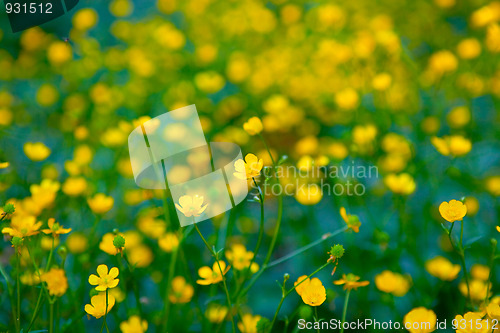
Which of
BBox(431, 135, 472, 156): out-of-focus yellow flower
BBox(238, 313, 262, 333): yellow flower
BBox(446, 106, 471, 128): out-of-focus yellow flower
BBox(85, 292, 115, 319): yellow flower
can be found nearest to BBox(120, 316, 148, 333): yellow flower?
BBox(85, 292, 115, 319): yellow flower

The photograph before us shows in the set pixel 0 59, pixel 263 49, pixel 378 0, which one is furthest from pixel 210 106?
Result: pixel 378 0

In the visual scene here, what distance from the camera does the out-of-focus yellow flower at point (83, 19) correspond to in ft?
7.64

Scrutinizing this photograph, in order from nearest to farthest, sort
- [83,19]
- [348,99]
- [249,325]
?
1. [249,325]
2. [348,99]
3. [83,19]

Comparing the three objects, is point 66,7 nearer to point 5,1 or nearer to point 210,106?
point 5,1

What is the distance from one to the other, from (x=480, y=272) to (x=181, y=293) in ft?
3.14

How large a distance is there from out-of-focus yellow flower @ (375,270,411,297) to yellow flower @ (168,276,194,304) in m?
0.54

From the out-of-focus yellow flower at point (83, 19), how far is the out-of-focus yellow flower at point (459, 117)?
6.69ft

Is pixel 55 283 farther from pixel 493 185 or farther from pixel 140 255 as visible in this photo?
pixel 493 185

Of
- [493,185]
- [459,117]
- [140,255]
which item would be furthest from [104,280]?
[459,117]

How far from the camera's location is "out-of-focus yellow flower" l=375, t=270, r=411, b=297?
1146 mm

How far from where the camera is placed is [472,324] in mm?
880

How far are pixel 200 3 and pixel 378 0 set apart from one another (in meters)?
1.38

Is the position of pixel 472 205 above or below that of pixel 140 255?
above

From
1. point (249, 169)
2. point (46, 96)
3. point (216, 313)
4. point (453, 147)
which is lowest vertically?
point (46, 96)
